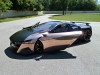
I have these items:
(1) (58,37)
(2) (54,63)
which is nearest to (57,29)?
(1) (58,37)

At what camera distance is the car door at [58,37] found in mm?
9330

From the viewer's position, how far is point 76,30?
10828 mm

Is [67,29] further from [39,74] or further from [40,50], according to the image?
[39,74]

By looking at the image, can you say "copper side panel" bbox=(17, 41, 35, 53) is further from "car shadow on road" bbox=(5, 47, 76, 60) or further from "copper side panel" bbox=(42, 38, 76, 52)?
"copper side panel" bbox=(42, 38, 76, 52)

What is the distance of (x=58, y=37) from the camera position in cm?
966

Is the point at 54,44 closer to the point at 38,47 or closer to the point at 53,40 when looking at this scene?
the point at 53,40

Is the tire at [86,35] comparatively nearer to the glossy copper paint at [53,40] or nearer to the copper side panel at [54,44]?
the glossy copper paint at [53,40]

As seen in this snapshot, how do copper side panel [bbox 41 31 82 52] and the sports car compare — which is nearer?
the sports car

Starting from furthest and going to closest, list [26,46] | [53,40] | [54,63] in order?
[53,40], [26,46], [54,63]

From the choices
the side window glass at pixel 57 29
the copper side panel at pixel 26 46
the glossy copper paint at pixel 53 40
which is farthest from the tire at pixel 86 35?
the copper side panel at pixel 26 46

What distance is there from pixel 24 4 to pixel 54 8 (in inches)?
2114

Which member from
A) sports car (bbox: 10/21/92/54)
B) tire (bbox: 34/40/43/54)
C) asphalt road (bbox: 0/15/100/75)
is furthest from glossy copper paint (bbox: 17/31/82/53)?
asphalt road (bbox: 0/15/100/75)

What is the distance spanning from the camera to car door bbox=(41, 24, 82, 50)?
933 centimetres

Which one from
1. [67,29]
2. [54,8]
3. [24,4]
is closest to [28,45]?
[67,29]
